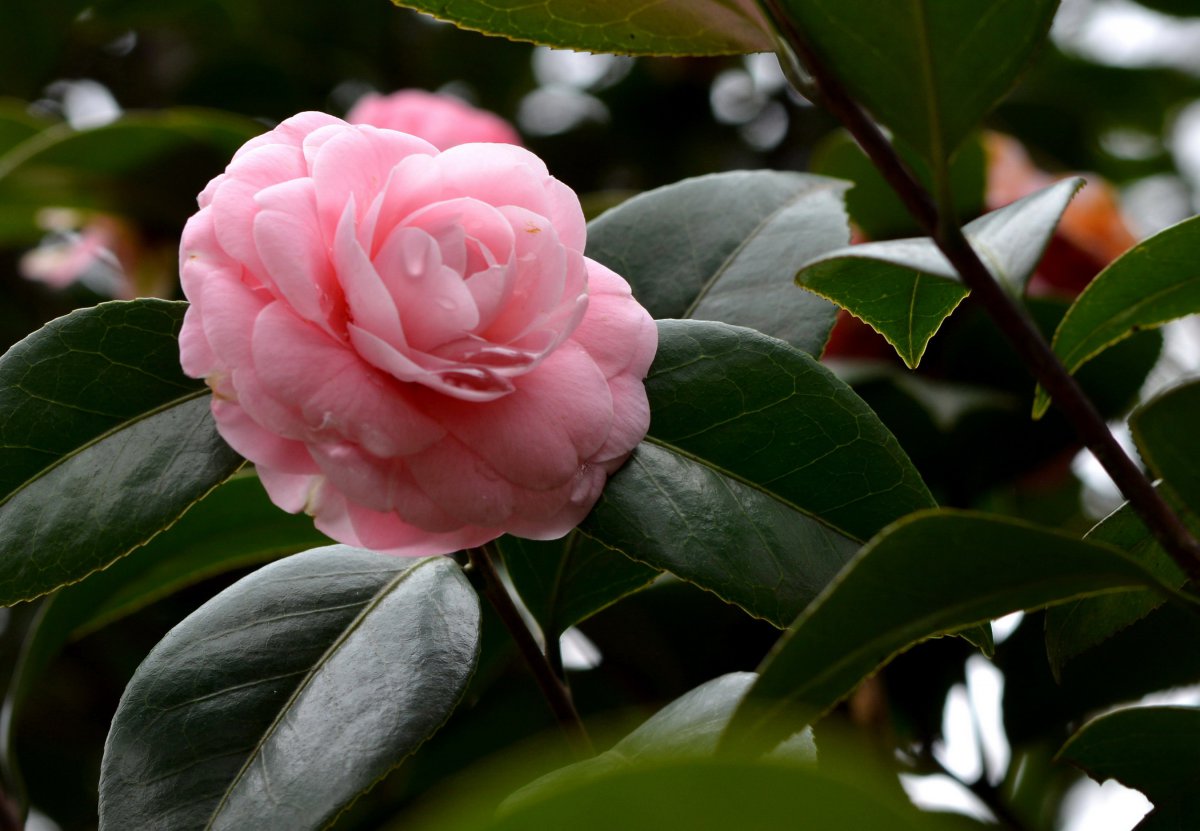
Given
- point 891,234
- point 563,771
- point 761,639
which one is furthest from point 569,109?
point 563,771

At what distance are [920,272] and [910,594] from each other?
0.51 ft

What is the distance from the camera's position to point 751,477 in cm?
53

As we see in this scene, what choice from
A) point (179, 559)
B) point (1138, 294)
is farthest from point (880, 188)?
point (179, 559)

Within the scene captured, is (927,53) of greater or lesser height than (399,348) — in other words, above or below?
above

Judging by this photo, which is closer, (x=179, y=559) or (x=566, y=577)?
(x=566, y=577)

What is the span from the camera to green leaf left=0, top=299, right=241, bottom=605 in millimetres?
507

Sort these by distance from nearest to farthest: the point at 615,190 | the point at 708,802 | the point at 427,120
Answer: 1. the point at 708,802
2. the point at 427,120
3. the point at 615,190

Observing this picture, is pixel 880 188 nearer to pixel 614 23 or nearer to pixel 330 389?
pixel 614 23

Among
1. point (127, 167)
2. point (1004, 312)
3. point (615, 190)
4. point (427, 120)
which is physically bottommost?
point (615, 190)

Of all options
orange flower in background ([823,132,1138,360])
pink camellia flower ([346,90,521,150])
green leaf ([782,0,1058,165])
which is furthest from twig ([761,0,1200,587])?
pink camellia flower ([346,90,521,150])

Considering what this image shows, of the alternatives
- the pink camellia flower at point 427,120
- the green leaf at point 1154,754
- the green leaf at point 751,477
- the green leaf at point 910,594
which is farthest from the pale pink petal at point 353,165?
the pink camellia flower at point 427,120

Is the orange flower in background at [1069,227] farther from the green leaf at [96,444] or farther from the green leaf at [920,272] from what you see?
the green leaf at [96,444]

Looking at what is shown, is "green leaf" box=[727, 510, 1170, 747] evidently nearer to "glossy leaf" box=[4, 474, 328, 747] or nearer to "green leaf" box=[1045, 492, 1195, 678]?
"green leaf" box=[1045, 492, 1195, 678]

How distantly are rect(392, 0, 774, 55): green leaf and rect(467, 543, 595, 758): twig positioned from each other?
0.24m
